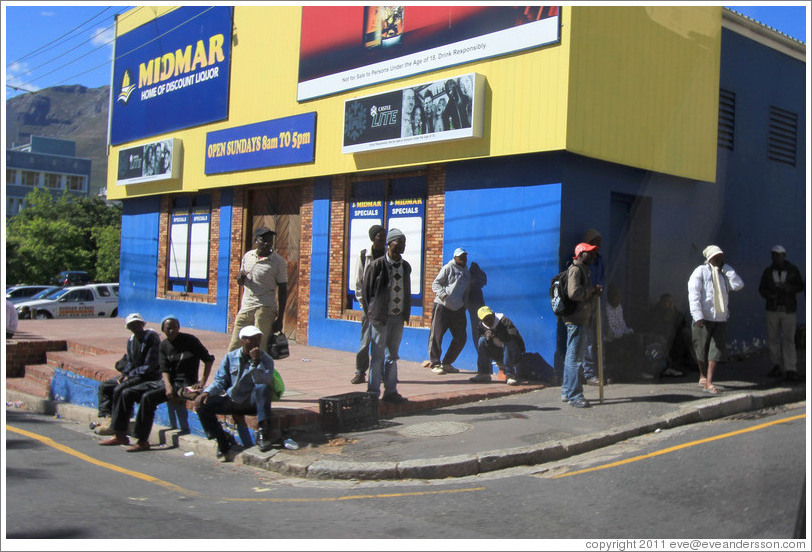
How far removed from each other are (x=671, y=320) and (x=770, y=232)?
6.14 feet

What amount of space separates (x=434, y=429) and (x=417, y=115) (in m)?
5.63

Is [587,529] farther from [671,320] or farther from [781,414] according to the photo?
[671,320]

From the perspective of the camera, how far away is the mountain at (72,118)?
12.3 m

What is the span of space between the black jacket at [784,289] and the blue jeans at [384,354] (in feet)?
15.6

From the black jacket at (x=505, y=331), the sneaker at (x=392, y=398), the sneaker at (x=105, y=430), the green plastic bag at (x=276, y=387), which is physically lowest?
the sneaker at (x=105, y=430)

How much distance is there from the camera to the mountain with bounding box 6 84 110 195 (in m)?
12.3

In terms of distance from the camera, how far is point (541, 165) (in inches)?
404

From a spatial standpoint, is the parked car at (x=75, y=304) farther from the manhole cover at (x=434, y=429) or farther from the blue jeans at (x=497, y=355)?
the manhole cover at (x=434, y=429)

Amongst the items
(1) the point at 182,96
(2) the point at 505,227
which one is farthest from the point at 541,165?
(1) the point at 182,96

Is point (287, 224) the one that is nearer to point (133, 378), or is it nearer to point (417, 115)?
point (417, 115)

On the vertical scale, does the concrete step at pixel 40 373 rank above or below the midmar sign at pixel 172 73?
below

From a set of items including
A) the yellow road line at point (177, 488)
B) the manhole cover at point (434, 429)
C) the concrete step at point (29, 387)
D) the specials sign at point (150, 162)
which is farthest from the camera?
the specials sign at point (150, 162)

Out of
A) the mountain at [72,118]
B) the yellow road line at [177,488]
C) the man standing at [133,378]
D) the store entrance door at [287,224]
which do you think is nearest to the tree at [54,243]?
the mountain at [72,118]

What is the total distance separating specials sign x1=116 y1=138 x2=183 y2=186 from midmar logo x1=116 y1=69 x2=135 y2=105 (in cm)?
147
